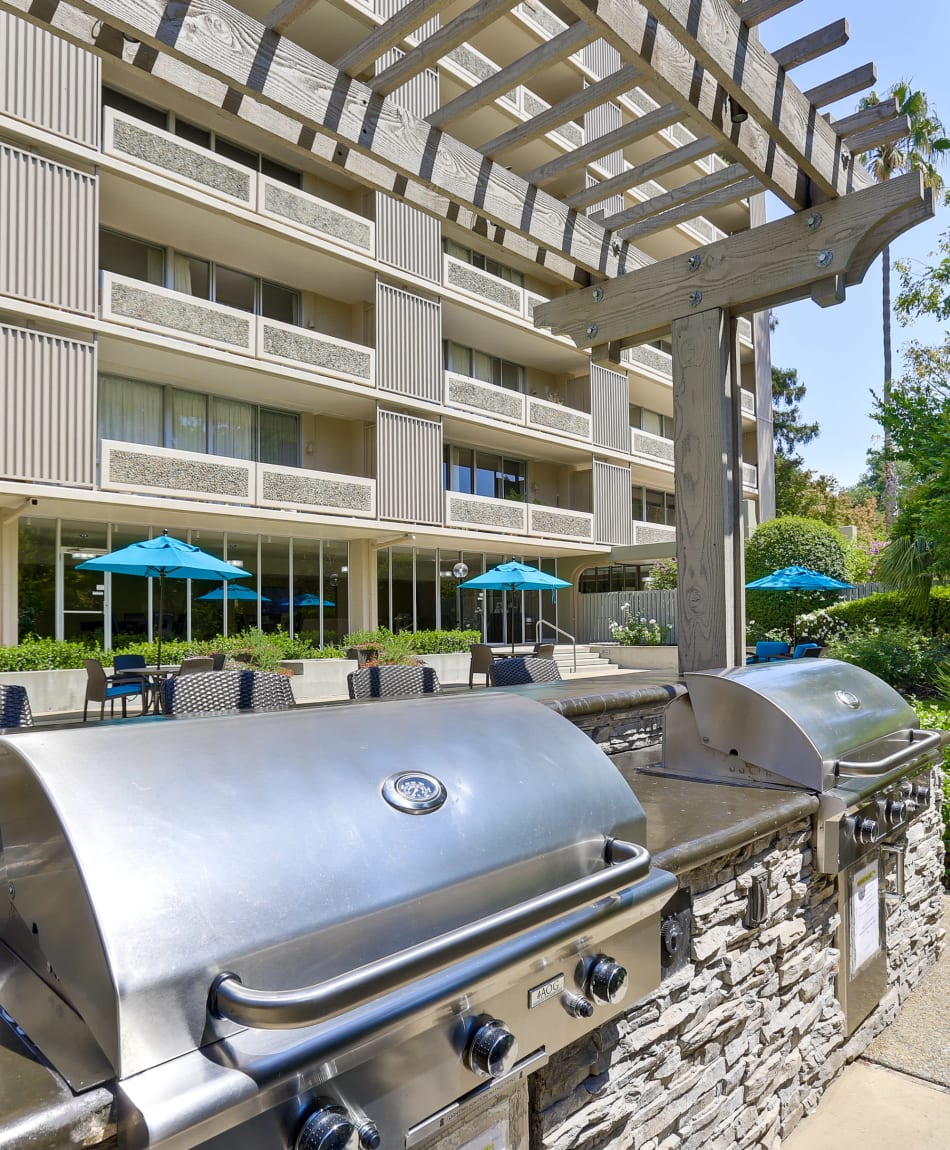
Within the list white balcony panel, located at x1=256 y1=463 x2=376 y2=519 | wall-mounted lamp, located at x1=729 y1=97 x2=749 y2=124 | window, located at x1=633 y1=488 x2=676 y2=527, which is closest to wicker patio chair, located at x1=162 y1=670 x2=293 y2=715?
wall-mounted lamp, located at x1=729 y1=97 x2=749 y2=124

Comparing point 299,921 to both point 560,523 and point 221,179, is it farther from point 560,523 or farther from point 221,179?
point 560,523

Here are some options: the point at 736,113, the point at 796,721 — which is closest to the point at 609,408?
the point at 736,113

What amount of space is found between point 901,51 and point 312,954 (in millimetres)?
8812

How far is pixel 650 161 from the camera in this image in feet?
12.4

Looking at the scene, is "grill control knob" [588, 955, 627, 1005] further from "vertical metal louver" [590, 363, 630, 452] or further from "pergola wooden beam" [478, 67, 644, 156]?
"vertical metal louver" [590, 363, 630, 452]

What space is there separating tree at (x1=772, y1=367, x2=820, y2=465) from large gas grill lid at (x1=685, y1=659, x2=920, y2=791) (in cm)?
4037

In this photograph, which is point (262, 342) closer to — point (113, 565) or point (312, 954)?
point (113, 565)

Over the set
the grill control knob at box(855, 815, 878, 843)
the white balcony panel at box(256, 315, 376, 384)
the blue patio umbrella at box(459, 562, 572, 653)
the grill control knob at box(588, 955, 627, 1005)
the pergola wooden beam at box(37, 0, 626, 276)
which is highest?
the white balcony panel at box(256, 315, 376, 384)

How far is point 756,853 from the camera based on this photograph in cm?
247

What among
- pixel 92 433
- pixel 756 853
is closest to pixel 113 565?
pixel 92 433

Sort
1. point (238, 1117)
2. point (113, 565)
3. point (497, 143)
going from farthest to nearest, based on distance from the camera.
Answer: point (113, 565)
point (497, 143)
point (238, 1117)

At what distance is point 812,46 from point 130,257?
1465 centimetres

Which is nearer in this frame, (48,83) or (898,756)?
(898,756)

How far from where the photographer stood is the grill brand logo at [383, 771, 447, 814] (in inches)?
59.1
